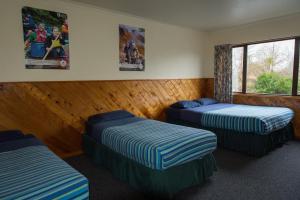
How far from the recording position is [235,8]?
3.42 m

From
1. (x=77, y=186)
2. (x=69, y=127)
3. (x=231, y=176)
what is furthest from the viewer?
(x=69, y=127)

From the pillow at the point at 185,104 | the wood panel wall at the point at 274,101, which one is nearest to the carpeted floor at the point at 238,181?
the wood panel wall at the point at 274,101

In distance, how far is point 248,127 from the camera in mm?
3234

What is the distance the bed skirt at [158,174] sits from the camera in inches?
83.4

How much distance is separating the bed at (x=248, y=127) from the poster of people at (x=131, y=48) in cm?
132

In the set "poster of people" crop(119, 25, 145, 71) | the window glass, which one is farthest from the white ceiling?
the window glass

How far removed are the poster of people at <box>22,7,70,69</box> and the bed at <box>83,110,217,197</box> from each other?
1167 mm

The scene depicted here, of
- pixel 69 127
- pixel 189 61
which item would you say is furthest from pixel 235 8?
pixel 69 127

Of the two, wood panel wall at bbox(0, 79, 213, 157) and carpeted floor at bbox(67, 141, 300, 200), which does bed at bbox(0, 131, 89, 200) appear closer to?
carpeted floor at bbox(67, 141, 300, 200)

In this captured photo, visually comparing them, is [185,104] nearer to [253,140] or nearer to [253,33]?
[253,140]

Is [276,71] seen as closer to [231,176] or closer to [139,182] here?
[231,176]

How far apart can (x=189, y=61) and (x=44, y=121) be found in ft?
10.8

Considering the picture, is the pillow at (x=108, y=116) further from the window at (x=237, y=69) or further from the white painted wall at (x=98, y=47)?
the window at (x=237, y=69)

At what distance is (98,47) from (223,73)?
9.37 feet
